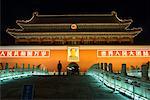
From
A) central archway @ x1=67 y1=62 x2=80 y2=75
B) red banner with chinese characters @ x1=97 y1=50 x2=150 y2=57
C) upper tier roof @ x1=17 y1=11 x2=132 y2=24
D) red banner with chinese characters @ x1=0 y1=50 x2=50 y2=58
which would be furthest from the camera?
upper tier roof @ x1=17 y1=11 x2=132 y2=24

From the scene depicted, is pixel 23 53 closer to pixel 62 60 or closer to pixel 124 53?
pixel 62 60

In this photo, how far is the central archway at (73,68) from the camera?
4084cm

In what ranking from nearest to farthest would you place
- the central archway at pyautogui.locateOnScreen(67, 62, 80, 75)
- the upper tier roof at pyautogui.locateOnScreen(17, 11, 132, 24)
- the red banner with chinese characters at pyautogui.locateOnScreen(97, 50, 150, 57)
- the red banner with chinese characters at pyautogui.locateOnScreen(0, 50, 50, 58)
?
the central archway at pyautogui.locateOnScreen(67, 62, 80, 75)
the red banner with chinese characters at pyautogui.locateOnScreen(97, 50, 150, 57)
the red banner with chinese characters at pyautogui.locateOnScreen(0, 50, 50, 58)
the upper tier roof at pyautogui.locateOnScreen(17, 11, 132, 24)

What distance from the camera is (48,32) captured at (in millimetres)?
45594

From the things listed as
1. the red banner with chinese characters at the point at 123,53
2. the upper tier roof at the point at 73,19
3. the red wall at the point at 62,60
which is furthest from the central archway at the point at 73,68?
the upper tier roof at the point at 73,19

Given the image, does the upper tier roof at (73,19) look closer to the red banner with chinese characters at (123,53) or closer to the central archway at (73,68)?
the red banner with chinese characters at (123,53)

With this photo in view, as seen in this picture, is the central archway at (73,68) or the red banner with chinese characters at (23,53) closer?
the central archway at (73,68)

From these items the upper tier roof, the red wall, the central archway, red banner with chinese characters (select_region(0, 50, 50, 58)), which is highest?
the upper tier roof

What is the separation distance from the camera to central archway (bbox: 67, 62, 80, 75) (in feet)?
134

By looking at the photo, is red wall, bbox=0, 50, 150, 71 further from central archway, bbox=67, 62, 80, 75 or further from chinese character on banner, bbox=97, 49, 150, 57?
central archway, bbox=67, 62, 80, 75

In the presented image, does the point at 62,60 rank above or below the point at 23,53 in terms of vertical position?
below

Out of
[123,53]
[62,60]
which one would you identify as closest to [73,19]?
[62,60]

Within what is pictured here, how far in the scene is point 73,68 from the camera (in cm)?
4134

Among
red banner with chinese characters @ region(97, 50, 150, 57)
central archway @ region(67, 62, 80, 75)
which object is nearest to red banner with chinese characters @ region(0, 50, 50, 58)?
central archway @ region(67, 62, 80, 75)
